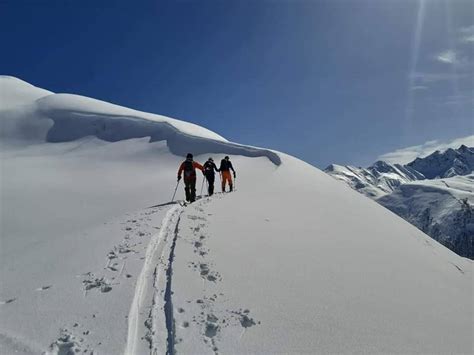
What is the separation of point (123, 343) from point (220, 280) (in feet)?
8.66

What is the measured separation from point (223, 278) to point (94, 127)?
3690cm

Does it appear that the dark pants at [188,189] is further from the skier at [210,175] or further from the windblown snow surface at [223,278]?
the skier at [210,175]

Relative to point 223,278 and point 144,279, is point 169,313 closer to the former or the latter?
point 144,279

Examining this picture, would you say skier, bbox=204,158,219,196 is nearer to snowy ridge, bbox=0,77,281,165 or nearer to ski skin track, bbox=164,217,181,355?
snowy ridge, bbox=0,77,281,165

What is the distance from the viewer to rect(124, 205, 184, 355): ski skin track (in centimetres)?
523

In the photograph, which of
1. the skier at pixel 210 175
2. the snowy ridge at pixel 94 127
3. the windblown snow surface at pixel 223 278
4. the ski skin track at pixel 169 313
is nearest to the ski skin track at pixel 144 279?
the windblown snow surface at pixel 223 278

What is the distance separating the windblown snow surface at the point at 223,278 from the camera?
552cm

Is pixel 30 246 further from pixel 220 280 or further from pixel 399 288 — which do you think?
pixel 399 288

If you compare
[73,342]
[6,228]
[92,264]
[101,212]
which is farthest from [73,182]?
[73,342]

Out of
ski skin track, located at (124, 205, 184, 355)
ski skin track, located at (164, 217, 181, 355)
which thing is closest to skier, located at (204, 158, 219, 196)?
ski skin track, located at (124, 205, 184, 355)

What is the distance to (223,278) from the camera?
7.51 metres

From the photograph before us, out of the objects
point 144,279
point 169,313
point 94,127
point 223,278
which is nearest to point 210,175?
point 223,278

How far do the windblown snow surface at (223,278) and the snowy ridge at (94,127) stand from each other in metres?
15.8

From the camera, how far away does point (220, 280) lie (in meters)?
7.39
